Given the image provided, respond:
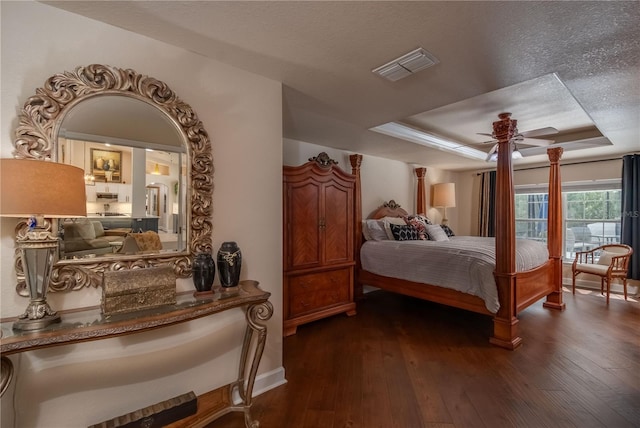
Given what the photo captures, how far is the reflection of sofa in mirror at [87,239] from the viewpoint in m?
1.37

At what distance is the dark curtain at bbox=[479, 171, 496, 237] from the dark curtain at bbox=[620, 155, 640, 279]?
6.03ft

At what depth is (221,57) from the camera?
5.88 feet

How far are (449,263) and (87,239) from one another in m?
3.14

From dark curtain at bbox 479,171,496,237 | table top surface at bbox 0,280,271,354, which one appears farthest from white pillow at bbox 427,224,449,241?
table top surface at bbox 0,280,271,354

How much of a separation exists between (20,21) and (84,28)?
0.23 meters

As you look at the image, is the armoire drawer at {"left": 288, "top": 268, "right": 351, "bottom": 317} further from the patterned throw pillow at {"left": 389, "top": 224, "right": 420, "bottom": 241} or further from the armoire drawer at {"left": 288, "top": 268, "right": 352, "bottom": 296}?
the patterned throw pillow at {"left": 389, "top": 224, "right": 420, "bottom": 241}

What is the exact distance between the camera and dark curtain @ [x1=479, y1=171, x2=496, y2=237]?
5.83 m

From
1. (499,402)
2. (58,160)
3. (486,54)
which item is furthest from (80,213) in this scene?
(499,402)

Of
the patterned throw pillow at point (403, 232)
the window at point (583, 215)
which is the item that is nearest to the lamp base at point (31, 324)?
the patterned throw pillow at point (403, 232)

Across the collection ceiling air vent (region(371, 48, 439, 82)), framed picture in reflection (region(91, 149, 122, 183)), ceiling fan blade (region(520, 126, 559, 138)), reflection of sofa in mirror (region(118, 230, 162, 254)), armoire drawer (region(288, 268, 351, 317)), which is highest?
ceiling fan blade (region(520, 126, 559, 138))

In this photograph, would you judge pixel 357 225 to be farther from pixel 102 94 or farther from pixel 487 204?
pixel 487 204

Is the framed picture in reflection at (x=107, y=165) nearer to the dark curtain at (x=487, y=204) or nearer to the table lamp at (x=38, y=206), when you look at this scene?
the table lamp at (x=38, y=206)

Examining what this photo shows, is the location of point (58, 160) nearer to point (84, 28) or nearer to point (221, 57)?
point (84, 28)

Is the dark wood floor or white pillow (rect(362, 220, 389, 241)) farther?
white pillow (rect(362, 220, 389, 241))
